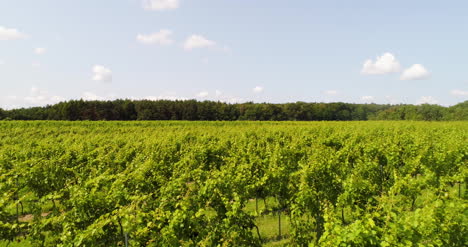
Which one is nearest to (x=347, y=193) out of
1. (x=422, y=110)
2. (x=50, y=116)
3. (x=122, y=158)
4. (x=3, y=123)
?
(x=122, y=158)

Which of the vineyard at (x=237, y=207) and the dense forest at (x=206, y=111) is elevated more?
the dense forest at (x=206, y=111)

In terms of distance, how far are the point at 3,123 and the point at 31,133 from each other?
6559 millimetres

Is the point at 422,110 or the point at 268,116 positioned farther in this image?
the point at 422,110

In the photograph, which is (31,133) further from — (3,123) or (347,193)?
(347,193)

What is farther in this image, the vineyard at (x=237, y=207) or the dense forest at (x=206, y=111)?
the dense forest at (x=206, y=111)

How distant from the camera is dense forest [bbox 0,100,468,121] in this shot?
55531 millimetres

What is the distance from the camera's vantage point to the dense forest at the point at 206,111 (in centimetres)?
5553

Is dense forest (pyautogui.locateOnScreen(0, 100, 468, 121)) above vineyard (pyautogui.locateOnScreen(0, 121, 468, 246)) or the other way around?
above

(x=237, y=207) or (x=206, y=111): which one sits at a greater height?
(x=206, y=111)

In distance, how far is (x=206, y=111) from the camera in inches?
2586

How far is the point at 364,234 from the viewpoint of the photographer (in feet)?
10.9

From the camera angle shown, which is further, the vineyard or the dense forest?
the dense forest

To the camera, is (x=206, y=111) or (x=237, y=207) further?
(x=206, y=111)

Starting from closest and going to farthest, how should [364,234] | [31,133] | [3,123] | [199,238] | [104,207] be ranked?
[364,234], [199,238], [104,207], [31,133], [3,123]
